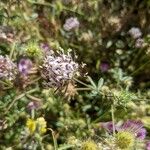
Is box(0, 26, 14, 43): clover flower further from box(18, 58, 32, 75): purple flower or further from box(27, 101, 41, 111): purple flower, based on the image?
box(27, 101, 41, 111): purple flower

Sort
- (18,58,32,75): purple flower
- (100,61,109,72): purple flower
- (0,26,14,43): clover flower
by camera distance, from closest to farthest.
Answer: (18,58,32,75): purple flower, (0,26,14,43): clover flower, (100,61,109,72): purple flower

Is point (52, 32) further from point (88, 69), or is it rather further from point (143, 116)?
point (143, 116)

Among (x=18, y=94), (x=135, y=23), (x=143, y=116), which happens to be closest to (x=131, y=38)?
(x=135, y=23)

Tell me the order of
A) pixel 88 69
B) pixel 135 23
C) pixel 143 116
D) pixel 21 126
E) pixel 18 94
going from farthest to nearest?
pixel 135 23, pixel 88 69, pixel 143 116, pixel 21 126, pixel 18 94

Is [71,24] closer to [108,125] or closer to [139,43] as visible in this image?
[139,43]

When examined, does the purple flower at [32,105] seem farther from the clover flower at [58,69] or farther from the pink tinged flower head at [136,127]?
the pink tinged flower head at [136,127]

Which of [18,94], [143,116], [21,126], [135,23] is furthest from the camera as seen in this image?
[135,23]

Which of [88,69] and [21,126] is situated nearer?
[21,126]

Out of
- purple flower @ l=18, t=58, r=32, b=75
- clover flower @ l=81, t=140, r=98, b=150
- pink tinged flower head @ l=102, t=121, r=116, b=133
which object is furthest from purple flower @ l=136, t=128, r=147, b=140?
purple flower @ l=18, t=58, r=32, b=75
